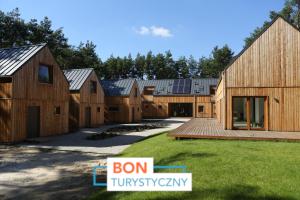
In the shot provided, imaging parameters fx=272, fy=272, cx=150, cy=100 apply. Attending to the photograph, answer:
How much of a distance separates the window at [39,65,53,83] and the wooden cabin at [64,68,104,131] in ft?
18.1

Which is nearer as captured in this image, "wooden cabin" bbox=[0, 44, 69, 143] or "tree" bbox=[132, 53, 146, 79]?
"wooden cabin" bbox=[0, 44, 69, 143]

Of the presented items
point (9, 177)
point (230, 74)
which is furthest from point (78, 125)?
point (9, 177)

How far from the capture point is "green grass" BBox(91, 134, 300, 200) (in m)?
5.57

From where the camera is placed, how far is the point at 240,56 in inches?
646

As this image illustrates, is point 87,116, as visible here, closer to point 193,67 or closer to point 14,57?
point 14,57

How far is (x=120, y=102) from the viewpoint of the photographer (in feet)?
109

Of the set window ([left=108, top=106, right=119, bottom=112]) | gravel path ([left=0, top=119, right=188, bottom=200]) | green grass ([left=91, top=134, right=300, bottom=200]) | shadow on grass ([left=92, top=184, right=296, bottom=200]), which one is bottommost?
gravel path ([left=0, top=119, right=188, bottom=200])

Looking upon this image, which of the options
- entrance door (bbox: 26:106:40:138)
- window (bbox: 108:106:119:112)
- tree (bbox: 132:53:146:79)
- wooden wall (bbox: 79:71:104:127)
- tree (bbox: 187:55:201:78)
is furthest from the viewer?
tree (bbox: 187:55:201:78)

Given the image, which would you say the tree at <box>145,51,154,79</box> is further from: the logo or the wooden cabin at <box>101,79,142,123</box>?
the logo

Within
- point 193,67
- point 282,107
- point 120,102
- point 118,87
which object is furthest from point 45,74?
point 193,67

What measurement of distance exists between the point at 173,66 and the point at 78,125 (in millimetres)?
52258

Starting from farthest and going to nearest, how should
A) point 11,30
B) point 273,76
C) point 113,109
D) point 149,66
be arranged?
point 149,66, point 11,30, point 113,109, point 273,76

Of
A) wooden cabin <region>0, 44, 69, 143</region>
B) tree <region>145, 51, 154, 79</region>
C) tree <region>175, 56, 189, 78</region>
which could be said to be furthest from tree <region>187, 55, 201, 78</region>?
wooden cabin <region>0, 44, 69, 143</region>

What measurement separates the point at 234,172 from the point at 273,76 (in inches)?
434
